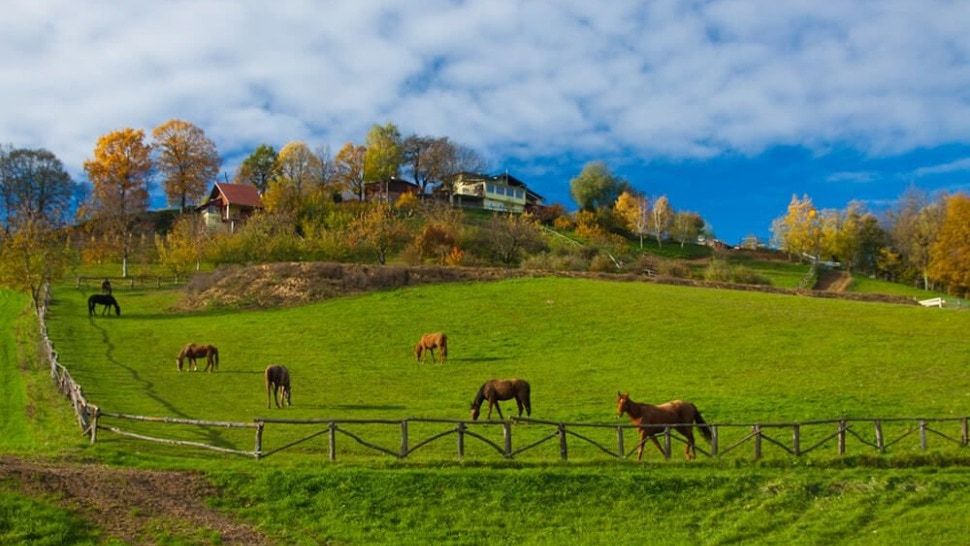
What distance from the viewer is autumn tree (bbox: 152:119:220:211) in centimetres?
10812

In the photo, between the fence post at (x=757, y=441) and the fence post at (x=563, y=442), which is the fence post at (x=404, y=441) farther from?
the fence post at (x=757, y=441)

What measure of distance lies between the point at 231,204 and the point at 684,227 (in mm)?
67574

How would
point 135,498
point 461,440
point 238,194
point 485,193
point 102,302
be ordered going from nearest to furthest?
point 135,498
point 461,440
point 102,302
point 238,194
point 485,193

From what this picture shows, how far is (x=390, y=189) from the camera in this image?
13650 centimetres

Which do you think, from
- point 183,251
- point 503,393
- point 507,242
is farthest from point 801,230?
point 503,393

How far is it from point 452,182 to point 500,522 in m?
128

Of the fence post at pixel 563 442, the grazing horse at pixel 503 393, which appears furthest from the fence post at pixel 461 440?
the grazing horse at pixel 503 393

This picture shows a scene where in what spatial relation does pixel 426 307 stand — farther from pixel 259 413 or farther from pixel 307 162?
pixel 307 162

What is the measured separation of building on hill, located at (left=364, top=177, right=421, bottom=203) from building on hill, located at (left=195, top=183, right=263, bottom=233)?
21204 mm

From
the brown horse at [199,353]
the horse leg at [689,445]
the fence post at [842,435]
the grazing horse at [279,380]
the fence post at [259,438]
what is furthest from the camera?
the brown horse at [199,353]

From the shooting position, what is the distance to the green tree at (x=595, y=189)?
141375 mm

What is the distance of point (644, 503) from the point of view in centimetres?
1978

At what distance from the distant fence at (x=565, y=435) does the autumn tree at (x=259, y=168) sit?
107115 millimetres

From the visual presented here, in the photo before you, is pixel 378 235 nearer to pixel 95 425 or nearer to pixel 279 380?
pixel 279 380
